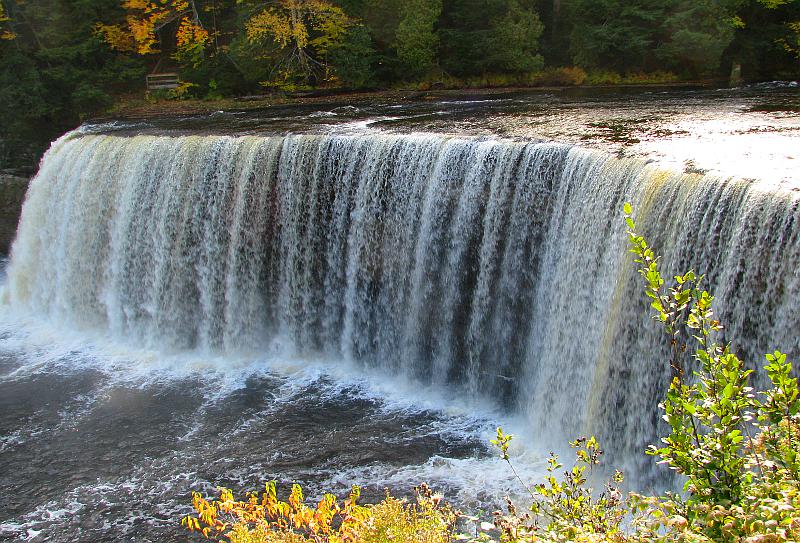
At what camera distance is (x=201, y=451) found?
9.44 m

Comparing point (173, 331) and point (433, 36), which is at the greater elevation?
point (433, 36)

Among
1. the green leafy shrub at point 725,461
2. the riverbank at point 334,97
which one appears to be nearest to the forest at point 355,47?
Result: the riverbank at point 334,97

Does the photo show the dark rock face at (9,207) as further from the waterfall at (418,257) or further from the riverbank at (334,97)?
the waterfall at (418,257)

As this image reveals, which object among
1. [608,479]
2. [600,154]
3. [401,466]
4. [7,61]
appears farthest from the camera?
[7,61]

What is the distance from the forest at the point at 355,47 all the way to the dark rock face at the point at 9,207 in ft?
A: 3.73

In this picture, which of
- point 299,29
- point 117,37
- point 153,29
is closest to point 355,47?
point 299,29

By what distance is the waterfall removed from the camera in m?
7.79

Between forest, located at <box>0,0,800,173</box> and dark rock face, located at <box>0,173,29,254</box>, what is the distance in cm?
114

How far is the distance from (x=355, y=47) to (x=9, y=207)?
10186 mm

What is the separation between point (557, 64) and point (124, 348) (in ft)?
49.1

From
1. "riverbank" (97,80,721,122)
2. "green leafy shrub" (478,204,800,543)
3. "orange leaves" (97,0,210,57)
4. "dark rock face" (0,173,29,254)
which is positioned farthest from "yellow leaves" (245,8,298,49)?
"green leafy shrub" (478,204,800,543)

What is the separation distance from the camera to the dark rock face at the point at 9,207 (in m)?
18.6

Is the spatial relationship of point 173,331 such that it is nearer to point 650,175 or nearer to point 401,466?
point 401,466

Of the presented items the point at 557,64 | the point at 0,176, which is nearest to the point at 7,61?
the point at 0,176
